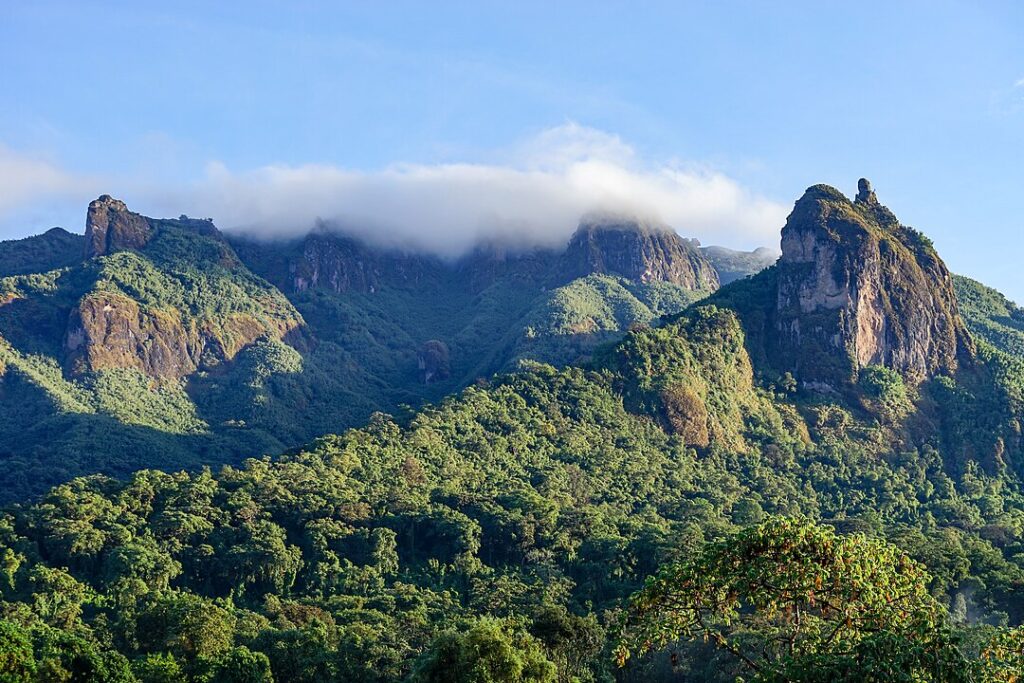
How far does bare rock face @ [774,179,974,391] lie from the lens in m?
124

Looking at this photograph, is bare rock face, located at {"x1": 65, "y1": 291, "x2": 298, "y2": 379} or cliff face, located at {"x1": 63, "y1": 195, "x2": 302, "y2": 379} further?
cliff face, located at {"x1": 63, "y1": 195, "x2": 302, "y2": 379}

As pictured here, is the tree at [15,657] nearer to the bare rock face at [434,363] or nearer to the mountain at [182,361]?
the mountain at [182,361]

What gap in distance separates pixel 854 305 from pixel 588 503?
161 feet

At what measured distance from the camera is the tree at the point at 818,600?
2278cm

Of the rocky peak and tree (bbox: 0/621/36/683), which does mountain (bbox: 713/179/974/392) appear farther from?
tree (bbox: 0/621/36/683)

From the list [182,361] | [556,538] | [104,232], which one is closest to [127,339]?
[182,361]

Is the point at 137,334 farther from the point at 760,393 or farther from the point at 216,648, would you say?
the point at 216,648

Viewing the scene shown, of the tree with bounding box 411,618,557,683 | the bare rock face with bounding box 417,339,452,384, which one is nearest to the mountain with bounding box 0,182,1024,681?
the tree with bounding box 411,618,557,683

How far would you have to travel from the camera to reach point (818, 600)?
25.0m

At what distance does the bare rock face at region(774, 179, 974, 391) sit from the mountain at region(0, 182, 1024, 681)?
30cm

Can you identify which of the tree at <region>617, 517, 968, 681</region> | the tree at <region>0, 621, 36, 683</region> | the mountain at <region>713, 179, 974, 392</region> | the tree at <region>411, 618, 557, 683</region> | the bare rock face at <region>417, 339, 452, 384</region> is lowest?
the tree at <region>0, 621, 36, 683</region>

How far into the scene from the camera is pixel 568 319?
17762cm

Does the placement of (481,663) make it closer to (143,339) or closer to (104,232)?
(143,339)

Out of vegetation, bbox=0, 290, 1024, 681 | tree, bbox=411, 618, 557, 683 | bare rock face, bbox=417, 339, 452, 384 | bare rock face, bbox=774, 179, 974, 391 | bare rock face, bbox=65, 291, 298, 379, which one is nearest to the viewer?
vegetation, bbox=0, 290, 1024, 681
